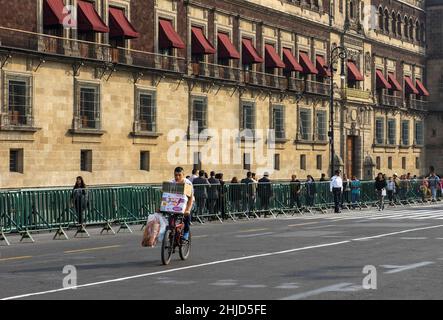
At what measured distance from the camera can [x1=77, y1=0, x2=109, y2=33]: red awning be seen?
127 ft

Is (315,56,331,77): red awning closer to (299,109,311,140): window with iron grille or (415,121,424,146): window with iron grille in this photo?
(299,109,311,140): window with iron grille

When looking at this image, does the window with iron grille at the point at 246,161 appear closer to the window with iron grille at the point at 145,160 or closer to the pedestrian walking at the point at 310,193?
the window with iron grille at the point at 145,160

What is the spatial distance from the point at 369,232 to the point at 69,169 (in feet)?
53.8

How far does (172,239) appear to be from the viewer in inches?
672

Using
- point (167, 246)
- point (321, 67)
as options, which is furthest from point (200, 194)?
point (321, 67)

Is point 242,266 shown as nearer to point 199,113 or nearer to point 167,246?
point 167,246

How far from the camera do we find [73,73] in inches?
1521

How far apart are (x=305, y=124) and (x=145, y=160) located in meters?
17.5

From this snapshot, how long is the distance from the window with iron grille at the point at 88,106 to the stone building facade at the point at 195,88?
2.0 inches

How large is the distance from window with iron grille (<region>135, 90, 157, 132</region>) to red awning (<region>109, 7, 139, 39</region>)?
2.90 metres

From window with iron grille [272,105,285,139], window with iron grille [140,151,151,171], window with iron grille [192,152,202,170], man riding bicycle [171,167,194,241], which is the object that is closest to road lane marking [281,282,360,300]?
man riding bicycle [171,167,194,241]

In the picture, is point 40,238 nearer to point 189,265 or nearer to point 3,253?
point 3,253

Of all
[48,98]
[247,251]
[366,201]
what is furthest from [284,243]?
[366,201]

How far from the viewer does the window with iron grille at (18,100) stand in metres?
35.4
